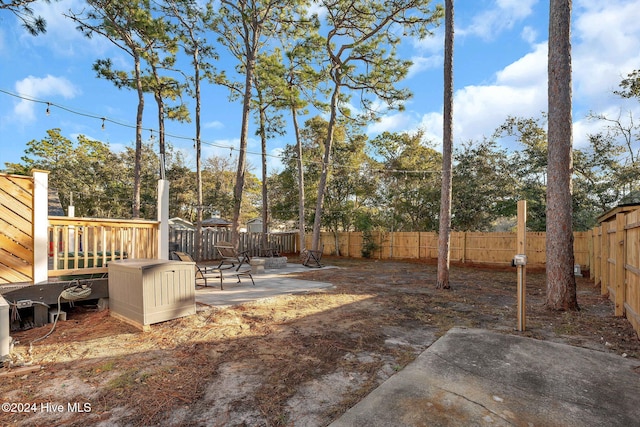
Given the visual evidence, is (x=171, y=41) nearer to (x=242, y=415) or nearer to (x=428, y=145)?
(x=428, y=145)

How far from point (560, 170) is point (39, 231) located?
7.97 meters

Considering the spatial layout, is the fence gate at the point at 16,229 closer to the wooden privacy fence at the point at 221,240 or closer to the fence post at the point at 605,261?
the wooden privacy fence at the point at 221,240

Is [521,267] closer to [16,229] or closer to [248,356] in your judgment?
[248,356]

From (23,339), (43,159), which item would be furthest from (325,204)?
(43,159)

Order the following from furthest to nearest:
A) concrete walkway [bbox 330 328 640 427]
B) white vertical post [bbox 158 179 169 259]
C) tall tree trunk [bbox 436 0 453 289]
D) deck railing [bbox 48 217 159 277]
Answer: tall tree trunk [bbox 436 0 453 289] → white vertical post [bbox 158 179 169 259] → deck railing [bbox 48 217 159 277] → concrete walkway [bbox 330 328 640 427]

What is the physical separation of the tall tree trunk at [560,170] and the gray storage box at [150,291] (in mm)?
5780

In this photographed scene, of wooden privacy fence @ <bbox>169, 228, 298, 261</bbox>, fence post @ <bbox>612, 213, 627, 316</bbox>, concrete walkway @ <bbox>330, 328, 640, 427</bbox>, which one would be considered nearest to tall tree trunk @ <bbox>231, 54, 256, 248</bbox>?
wooden privacy fence @ <bbox>169, 228, 298, 261</bbox>

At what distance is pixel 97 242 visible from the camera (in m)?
4.61

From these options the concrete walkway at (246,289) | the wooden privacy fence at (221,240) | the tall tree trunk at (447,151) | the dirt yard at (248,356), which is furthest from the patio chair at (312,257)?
the dirt yard at (248,356)

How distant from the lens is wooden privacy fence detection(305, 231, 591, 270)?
10469 millimetres

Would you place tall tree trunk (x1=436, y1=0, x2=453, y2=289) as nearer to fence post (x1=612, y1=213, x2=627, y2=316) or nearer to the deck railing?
fence post (x1=612, y1=213, x2=627, y2=316)

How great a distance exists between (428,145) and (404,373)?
1544cm

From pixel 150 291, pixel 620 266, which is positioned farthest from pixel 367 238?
pixel 150 291

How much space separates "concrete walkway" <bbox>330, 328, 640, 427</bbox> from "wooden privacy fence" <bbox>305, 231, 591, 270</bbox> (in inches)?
361
